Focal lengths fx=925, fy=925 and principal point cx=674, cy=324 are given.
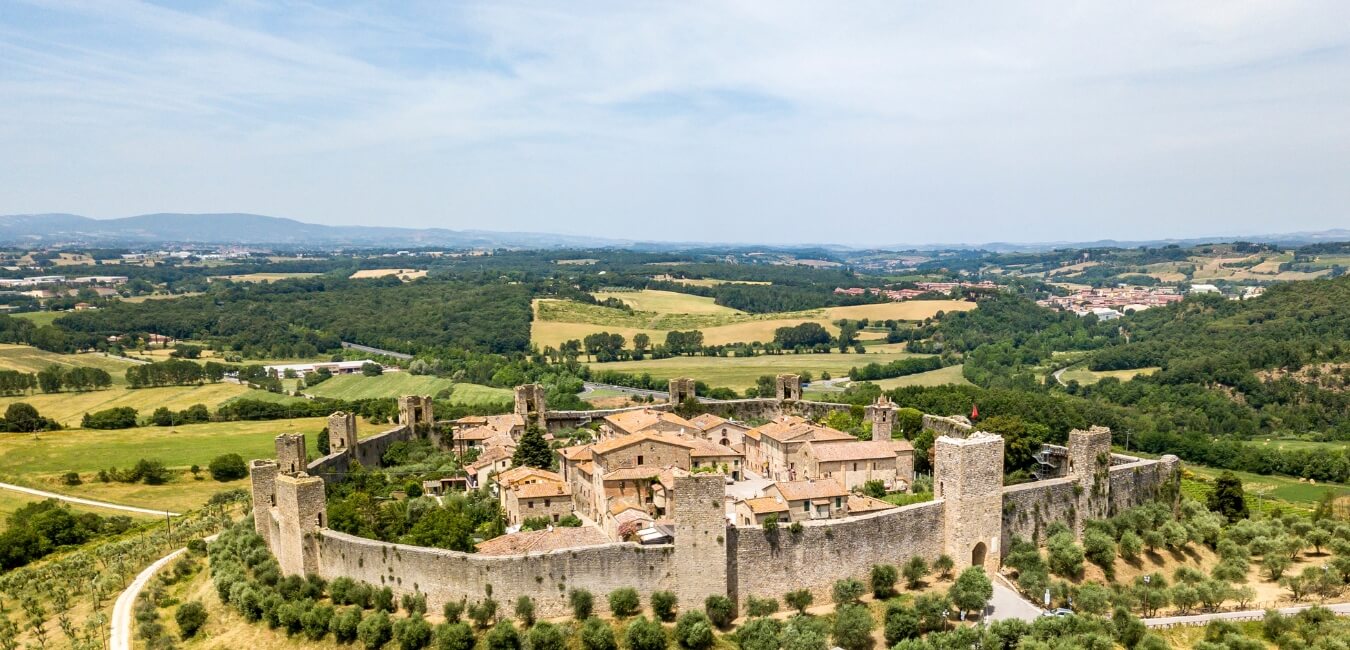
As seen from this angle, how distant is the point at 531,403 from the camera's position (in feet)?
191

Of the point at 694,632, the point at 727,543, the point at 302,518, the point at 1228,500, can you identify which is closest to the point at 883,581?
the point at 727,543

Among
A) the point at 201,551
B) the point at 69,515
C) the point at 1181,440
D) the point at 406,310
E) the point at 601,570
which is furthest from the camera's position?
the point at 406,310

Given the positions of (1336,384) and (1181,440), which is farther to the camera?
(1336,384)

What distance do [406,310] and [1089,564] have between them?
14827cm

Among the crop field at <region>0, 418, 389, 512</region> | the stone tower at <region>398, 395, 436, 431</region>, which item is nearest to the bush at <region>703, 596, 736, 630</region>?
the stone tower at <region>398, 395, 436, 431</region>

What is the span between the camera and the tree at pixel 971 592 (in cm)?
3241

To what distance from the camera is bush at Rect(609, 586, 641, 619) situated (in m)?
31.8

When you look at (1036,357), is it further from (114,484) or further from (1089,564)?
(114,484)

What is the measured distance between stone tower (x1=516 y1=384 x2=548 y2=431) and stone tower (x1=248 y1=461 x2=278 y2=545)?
19.4 m

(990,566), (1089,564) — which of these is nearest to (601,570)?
(990,566)

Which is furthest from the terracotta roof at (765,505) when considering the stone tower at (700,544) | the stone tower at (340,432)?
the stone tower at (340,432)

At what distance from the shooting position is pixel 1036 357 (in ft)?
436

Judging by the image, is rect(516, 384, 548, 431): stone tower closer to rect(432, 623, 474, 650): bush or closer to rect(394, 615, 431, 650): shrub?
rect(394, 615, 431, 650): shrub

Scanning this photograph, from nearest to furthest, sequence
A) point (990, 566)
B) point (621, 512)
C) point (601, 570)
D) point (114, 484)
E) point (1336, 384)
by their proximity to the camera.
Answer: point (601, 570), point (990, 566), point (621, 512), point (114, 484), point (1336, 384)
